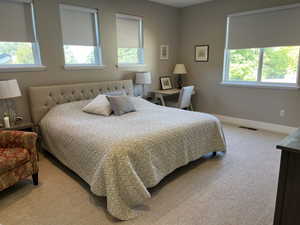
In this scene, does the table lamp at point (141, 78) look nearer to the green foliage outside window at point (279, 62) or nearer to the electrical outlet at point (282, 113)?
the green foliage outside window at point (279, 62)

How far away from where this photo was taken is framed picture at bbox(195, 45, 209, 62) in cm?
498

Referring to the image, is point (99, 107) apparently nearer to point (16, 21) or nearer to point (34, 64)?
point (34, 64)

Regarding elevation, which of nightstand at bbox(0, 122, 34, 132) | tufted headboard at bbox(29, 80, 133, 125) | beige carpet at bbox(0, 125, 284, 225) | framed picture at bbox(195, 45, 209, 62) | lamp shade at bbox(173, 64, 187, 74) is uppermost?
framed picture at bbox(195, 45, 209, 62)

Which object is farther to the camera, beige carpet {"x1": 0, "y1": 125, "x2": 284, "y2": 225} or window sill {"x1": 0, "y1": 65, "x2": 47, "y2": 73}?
window sill {"x1": 0, "y1": 65, "x2": 47, "y2": 73}

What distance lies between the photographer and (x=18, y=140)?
7.70 ft

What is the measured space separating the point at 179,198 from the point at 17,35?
3138 millimetres

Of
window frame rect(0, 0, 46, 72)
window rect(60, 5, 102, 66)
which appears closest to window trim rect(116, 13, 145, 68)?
window rect(60, 5, 102, 66)

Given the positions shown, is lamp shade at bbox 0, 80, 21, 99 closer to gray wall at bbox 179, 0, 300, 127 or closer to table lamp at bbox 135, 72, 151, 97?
table lamp at bbox 135, 72, 151, 97

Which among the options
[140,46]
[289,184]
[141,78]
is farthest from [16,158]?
[140,46]

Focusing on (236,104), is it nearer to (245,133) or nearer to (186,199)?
(245,133)

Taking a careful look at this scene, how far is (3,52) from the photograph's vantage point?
10.0ft

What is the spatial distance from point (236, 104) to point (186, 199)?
10.4 feet

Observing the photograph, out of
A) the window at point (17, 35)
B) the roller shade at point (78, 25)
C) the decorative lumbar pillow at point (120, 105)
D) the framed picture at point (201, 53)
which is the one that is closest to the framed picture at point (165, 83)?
the framed picture at point (201, 53)

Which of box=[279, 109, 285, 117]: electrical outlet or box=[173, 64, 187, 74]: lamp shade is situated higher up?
box=[173, 64, 187, 74]: lamp shade
